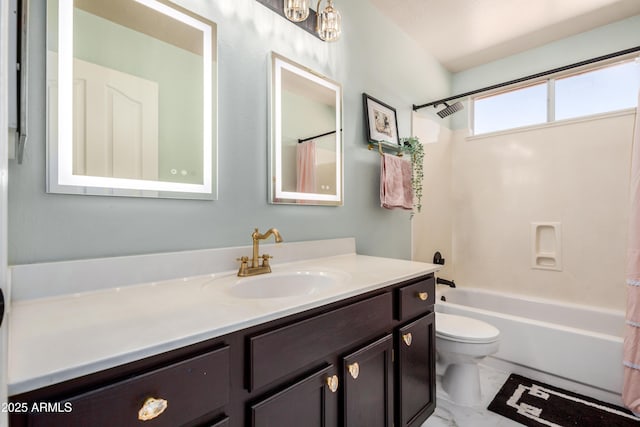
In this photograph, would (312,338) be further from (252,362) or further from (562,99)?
(562,99)

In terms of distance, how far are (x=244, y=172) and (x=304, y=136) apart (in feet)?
1.40

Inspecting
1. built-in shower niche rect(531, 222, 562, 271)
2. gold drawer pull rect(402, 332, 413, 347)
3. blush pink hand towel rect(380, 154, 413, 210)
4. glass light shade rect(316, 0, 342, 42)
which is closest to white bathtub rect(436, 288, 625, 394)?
built-in shower niche rect(531, 222, 562, 271)

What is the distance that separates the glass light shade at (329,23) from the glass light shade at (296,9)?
15 cm

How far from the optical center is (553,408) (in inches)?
65.1

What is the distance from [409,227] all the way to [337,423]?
5.51ft

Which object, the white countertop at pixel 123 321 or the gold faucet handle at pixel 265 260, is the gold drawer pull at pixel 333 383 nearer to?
the white countertop at pixel 123 321

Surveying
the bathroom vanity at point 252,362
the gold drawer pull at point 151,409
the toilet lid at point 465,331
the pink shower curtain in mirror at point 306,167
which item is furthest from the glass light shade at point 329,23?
the toilet lid at point 465,331

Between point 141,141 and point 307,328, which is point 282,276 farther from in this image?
point 141,141

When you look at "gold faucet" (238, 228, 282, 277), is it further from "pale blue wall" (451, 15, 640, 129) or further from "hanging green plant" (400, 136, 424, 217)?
"pale blue wall" (451, 15, 640, 129)

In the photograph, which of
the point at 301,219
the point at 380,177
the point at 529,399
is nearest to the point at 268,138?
the point at 301,219

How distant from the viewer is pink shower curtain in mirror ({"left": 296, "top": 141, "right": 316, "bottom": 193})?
5.08 ft

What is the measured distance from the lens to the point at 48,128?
34.6 inches

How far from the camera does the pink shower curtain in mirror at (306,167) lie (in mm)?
1550

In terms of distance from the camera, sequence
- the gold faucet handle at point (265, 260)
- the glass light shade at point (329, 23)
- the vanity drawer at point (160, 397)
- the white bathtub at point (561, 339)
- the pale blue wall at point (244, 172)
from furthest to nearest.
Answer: the white bathtub at point (561, 339)
the glass light shade at point (329, 23)
the gold faucet handle at point (265, 260)
the pale blue wall at point (244, 172)
the vanity drawer at point (160, 397)
